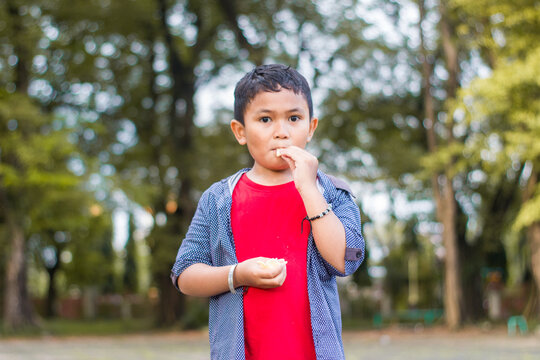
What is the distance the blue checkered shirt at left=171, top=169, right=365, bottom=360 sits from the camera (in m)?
1.78

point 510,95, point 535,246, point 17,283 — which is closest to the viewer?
point 510,95

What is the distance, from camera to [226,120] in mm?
23922

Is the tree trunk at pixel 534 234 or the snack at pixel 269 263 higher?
the tree trunk at pixel 534 234

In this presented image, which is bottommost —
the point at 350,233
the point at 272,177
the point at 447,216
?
the point at 350,233

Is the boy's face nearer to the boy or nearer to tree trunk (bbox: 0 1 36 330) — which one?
the boy

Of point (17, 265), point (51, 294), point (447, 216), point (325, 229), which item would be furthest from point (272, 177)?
point (51, 294)

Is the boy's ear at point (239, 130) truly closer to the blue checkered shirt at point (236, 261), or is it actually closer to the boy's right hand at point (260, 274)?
the blue checkered shirt at point (236, 261)

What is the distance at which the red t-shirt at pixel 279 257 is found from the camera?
1792 mm

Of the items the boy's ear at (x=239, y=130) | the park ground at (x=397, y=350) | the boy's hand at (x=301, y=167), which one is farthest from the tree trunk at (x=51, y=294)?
the boy's hand at (x=301, y=167)

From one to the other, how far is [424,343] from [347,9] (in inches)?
421

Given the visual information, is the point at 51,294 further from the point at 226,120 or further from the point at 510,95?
the point at 510,95

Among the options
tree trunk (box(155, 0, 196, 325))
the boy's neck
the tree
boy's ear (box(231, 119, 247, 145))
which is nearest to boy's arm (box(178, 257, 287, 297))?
the boy's neck

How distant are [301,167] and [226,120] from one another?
22291 millimetres

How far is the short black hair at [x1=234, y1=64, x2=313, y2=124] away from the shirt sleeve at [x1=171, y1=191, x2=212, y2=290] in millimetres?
303
